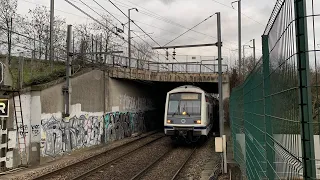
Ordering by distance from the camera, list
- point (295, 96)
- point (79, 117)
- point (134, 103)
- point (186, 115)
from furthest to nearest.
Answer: point (134, 103) < point (186, 115) < point (79, 117) < point (295, 96)

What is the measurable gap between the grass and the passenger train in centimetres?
684

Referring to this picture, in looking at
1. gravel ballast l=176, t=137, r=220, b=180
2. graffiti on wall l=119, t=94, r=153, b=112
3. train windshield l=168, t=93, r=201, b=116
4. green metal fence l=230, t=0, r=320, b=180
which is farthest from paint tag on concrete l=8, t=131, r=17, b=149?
green metal fence l=230, t=0, r=320, b=180

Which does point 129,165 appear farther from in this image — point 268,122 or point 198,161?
point 268,122

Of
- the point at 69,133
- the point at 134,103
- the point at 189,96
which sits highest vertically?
the point at 189,96

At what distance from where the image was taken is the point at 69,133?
1731 cm

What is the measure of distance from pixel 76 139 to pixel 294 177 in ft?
56.0

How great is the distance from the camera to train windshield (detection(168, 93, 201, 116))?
1938cm

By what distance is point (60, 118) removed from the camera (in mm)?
16422

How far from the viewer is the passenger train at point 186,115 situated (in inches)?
744

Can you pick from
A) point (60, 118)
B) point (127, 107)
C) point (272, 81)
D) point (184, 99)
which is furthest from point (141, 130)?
point (272, 81)

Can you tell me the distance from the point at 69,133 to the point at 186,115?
6.93 m

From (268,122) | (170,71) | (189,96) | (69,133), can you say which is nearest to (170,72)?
(170,71)

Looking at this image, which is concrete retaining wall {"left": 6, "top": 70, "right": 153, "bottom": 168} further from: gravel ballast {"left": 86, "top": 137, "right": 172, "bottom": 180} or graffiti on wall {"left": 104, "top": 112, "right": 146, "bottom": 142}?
gravel ballast {"left": 86, "top": 137, "right": 172, "bottom": 180}

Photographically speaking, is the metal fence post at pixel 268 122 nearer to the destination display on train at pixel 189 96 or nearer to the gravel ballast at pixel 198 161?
the gravel ballast at pixel 198 161
